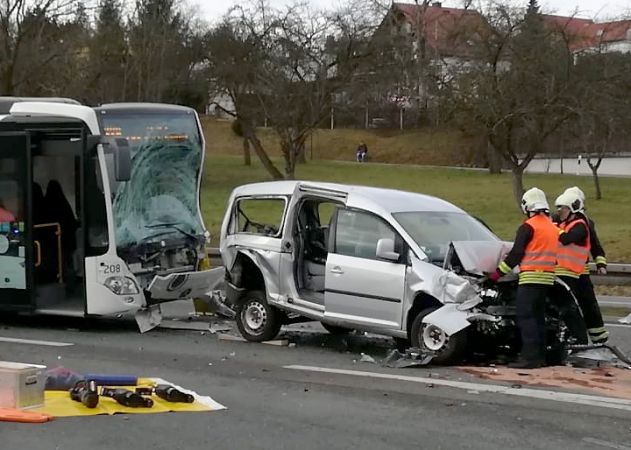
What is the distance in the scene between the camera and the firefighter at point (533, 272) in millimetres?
9492

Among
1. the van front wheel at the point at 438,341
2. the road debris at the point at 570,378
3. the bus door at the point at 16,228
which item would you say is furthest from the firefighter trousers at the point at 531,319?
the bus door at the point at 16,228

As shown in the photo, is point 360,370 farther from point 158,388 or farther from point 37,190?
point 37,190

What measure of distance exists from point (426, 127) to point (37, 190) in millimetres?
50465

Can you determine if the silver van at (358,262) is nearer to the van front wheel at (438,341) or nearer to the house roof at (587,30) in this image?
the van front wheel at (438,341)

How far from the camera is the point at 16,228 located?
500 inches

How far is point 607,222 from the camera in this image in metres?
29.1

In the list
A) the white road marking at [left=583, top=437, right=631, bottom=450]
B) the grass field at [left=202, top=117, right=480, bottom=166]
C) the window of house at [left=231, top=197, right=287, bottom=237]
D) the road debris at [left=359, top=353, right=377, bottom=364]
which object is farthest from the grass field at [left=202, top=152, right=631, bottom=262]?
the white road marking at [left=583, top=437, right=631, bottom=450]

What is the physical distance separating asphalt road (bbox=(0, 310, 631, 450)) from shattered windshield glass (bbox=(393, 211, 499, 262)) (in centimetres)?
133

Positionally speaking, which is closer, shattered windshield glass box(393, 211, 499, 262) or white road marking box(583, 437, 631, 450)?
white road marking box(583, 437, 631, 450)

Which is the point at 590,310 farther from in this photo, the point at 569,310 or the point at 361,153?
the point at 361,153

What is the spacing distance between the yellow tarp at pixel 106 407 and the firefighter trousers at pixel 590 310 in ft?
14.4

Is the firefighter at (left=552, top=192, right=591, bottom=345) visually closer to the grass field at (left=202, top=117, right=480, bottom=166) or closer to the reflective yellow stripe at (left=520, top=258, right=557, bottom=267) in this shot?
the reflective yellow stripe at (left=520, top=258, right=557, bottom=267)

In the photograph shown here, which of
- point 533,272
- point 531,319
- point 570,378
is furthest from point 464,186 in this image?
point 570,378

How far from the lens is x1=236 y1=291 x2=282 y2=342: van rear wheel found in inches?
458
